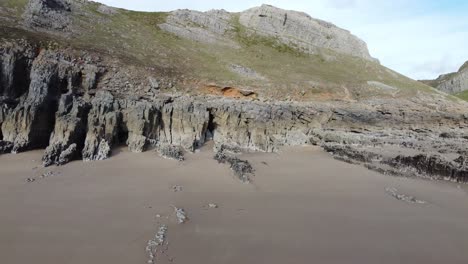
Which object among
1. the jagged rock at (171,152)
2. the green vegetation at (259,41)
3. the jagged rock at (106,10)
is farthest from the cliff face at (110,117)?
the green vegetation at (259,41)

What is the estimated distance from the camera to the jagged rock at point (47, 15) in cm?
2359

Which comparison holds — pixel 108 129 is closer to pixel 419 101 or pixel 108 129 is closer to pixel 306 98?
pixel 306 98

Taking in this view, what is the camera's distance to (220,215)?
9.92 metres

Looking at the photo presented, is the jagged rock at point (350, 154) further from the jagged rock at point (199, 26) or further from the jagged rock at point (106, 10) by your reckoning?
the jagged rock at point (106, 10)

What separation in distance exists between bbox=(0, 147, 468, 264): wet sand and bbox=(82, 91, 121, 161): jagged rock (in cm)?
84

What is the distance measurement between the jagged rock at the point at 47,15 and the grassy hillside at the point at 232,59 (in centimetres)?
61

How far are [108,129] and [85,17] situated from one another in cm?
1474

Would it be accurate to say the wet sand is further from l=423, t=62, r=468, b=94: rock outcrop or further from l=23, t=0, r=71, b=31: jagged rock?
l=423, t=62, r=468, b=94: rock outcrop

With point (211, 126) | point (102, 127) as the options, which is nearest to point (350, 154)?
point (211, 126)

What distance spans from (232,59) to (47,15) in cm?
1363

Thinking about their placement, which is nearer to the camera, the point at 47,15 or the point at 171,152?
the point at 171,152

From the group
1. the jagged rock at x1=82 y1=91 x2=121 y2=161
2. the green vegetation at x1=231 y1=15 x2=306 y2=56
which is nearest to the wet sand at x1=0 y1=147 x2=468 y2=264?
the jagged rock at x1=82 y1=91 x2=121 y2=161

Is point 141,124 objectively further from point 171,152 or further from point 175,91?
point 175,91

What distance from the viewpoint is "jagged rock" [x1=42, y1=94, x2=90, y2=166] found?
14.6 m
